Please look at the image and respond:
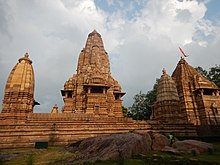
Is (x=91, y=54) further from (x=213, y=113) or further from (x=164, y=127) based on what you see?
(x=213, y=113)

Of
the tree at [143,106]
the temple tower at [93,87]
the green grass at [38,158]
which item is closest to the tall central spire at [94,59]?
the temple tower at [93,87]

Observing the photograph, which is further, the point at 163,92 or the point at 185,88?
the point at 185,88

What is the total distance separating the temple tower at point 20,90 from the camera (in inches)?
758

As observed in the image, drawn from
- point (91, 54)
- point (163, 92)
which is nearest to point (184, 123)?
point (163, 92)

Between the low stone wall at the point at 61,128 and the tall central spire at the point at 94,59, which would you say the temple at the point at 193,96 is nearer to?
the low stone wall at the point at 61,128

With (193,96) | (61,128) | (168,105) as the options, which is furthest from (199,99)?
(61,128)

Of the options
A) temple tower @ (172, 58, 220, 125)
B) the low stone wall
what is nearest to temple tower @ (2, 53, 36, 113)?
the low stone wall

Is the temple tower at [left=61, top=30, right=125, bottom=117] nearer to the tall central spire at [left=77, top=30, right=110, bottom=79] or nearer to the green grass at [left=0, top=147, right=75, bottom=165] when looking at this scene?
the tall central spire at [left=77, top=30, right=110, bottom=79]

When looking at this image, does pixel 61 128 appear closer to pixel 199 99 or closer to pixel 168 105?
pixel 168 105

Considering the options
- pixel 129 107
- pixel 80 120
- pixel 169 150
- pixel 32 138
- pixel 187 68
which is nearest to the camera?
pixel 169 150

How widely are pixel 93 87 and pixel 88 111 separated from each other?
3.89 m

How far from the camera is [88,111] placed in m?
24.8

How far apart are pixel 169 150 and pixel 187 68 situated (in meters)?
29.9

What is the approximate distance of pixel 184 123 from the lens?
20203 mm
